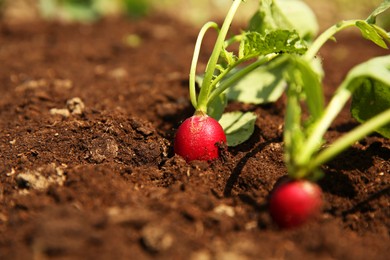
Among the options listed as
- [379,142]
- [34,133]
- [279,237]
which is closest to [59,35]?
[34,133]

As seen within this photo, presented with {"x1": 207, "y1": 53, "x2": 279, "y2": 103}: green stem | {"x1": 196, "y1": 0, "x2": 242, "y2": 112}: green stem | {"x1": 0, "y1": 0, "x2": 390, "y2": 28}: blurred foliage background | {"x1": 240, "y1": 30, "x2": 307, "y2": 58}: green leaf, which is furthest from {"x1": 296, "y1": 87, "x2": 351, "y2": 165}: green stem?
{"x1": 0, "y1": 0, "x2": 390, "y2": 28}: blurred foliage background

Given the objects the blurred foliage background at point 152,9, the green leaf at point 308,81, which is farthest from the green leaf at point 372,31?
the blurred foliage background at point 152,9

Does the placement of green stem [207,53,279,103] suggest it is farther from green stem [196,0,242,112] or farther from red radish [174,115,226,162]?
red radish [174,115,226,162]

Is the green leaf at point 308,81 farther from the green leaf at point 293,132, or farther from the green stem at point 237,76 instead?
the green stem at point 237,76

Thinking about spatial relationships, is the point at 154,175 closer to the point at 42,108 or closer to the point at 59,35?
the point at 42,108

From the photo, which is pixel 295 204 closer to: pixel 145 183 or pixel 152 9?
pixel 145 183

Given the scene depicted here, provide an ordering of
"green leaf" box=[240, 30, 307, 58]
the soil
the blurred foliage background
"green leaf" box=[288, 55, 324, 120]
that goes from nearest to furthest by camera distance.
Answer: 1. the soil
2. "green leaf" box=[288, 55, 324, 120]
3. "green leaf" box=[240, 30, 307, 58]
4. the blurred foliage background

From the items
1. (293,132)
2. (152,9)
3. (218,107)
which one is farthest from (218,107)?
(152,9)
